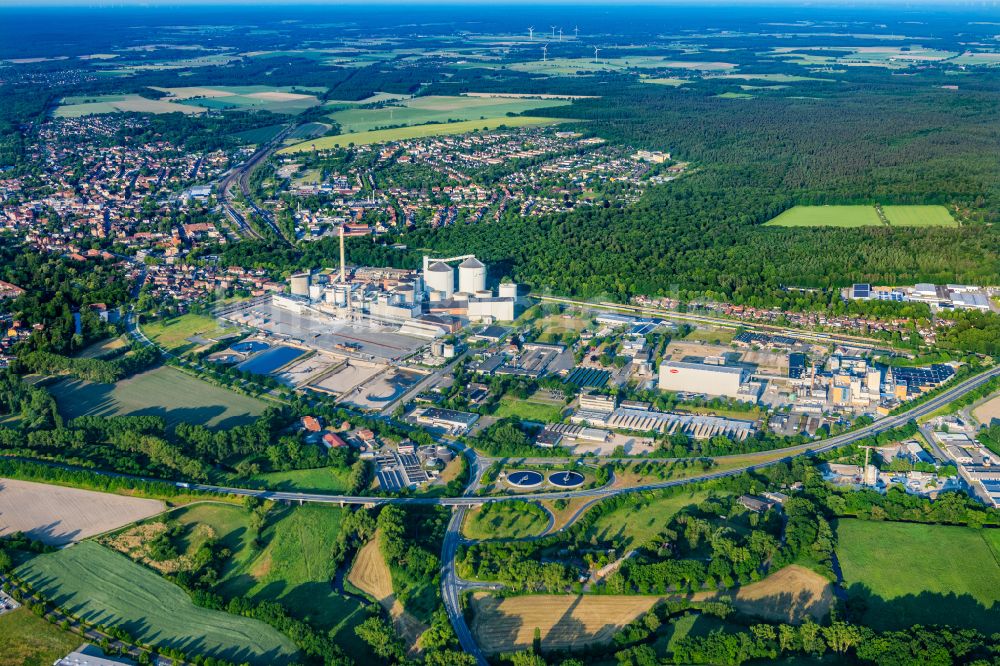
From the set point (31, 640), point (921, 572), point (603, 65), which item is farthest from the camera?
point (603, 65)

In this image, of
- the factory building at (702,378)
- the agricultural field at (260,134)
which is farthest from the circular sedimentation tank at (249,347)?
the agricultural field at (260,134)

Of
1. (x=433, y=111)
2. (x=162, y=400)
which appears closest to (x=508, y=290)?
(x=162, y=400)

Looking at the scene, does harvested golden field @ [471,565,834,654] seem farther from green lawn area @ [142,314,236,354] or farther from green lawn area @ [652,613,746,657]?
green lawn area @ [142,314,236,354]

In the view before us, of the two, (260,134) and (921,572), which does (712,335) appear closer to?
(921,572)

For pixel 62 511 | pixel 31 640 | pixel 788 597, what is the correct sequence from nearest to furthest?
pixel 31 640, pixel 788 597, pixel 62 511

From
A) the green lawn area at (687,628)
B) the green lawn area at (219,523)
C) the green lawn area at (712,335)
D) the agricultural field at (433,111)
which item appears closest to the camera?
the green lawn area at (687,628)

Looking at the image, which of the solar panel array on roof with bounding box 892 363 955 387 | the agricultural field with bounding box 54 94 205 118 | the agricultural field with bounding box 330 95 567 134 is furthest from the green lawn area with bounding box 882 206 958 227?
the agricultural field with bounding box 54 94 205 118

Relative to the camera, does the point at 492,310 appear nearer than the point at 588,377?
No

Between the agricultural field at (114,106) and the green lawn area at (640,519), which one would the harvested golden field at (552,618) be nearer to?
the green lawn area at (640,519)
